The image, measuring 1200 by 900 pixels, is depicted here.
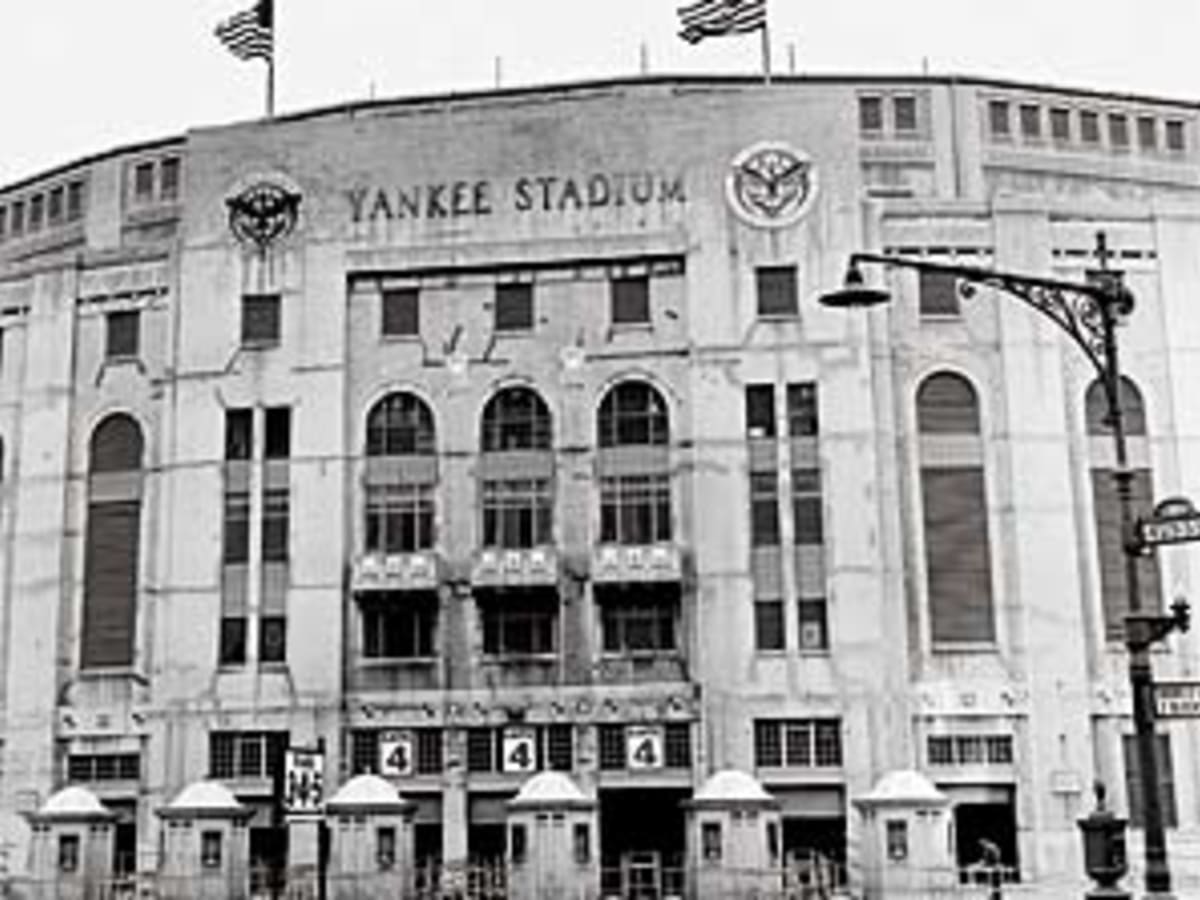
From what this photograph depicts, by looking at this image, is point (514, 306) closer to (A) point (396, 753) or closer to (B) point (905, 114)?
(A) point (396, 753)

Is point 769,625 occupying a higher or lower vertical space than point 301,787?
higher

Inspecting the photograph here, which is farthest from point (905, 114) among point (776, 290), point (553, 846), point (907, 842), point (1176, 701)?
point (1176, 701)

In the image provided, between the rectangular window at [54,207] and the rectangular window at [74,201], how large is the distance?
0.45 metres

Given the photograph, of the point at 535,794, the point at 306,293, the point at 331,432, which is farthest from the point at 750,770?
the point at 306,293

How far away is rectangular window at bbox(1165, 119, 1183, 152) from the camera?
177 ft

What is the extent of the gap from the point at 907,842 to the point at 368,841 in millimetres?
12508

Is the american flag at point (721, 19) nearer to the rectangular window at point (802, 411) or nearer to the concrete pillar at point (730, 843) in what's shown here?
the rectangular window at point (802, 411)

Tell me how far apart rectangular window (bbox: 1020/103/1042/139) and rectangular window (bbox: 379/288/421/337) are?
2058 centimetres

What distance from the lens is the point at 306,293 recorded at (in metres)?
50.6

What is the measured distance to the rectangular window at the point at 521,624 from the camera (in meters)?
47.4

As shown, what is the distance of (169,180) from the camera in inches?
2158

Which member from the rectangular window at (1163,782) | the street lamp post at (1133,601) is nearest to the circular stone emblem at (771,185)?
the rectangular window at (1163,782)

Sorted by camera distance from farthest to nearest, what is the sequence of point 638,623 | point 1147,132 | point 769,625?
1. point 1147,132
2. point 638,623
3. point 769,625

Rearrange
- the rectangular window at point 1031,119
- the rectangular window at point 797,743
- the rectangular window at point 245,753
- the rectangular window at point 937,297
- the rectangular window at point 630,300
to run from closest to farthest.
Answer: the rectangular window at point 797,743, the rectangular window at point 245,753, the rectangular window at point 937,297, the rectangular window at point 630,300, the rectangular window at point 1031,119
